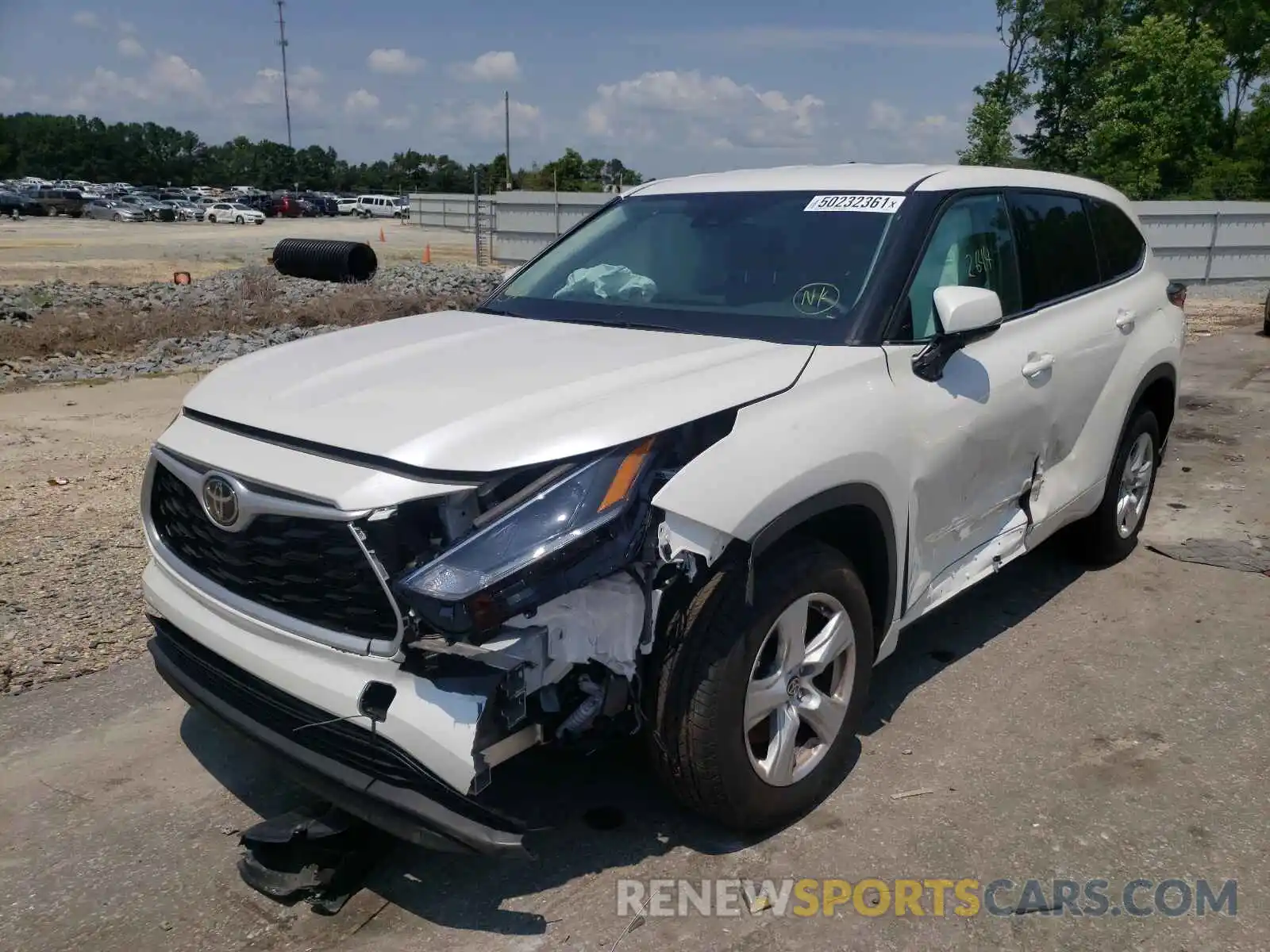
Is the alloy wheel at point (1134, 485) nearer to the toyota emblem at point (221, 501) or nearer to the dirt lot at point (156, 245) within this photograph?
the toyota emblem at point (221, 501)

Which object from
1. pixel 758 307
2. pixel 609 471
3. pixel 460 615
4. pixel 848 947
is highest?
pixel 758 307

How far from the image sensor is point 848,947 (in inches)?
106

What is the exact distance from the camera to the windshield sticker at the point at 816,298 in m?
3.50

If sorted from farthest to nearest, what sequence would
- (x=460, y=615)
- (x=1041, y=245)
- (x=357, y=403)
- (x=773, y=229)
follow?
(x=1041, y=245) < (x=773, y=229) < (x=357, y=403) < (x=460, y=615)

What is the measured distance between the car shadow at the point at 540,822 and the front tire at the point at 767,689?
21cm

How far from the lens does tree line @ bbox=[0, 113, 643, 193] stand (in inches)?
4611

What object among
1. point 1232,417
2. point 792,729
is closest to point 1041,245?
point 792,729

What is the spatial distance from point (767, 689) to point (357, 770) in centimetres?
114

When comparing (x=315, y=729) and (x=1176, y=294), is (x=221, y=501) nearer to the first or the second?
(x=315, y=729)

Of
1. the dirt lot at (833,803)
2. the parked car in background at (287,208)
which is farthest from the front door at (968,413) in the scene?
the parked car in background at (287,208)

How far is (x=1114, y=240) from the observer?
5113mm

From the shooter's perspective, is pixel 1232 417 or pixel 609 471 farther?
pixel 1232 417

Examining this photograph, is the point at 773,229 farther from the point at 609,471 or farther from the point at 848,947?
the point at 848,947

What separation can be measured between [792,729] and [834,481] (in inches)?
29.7
